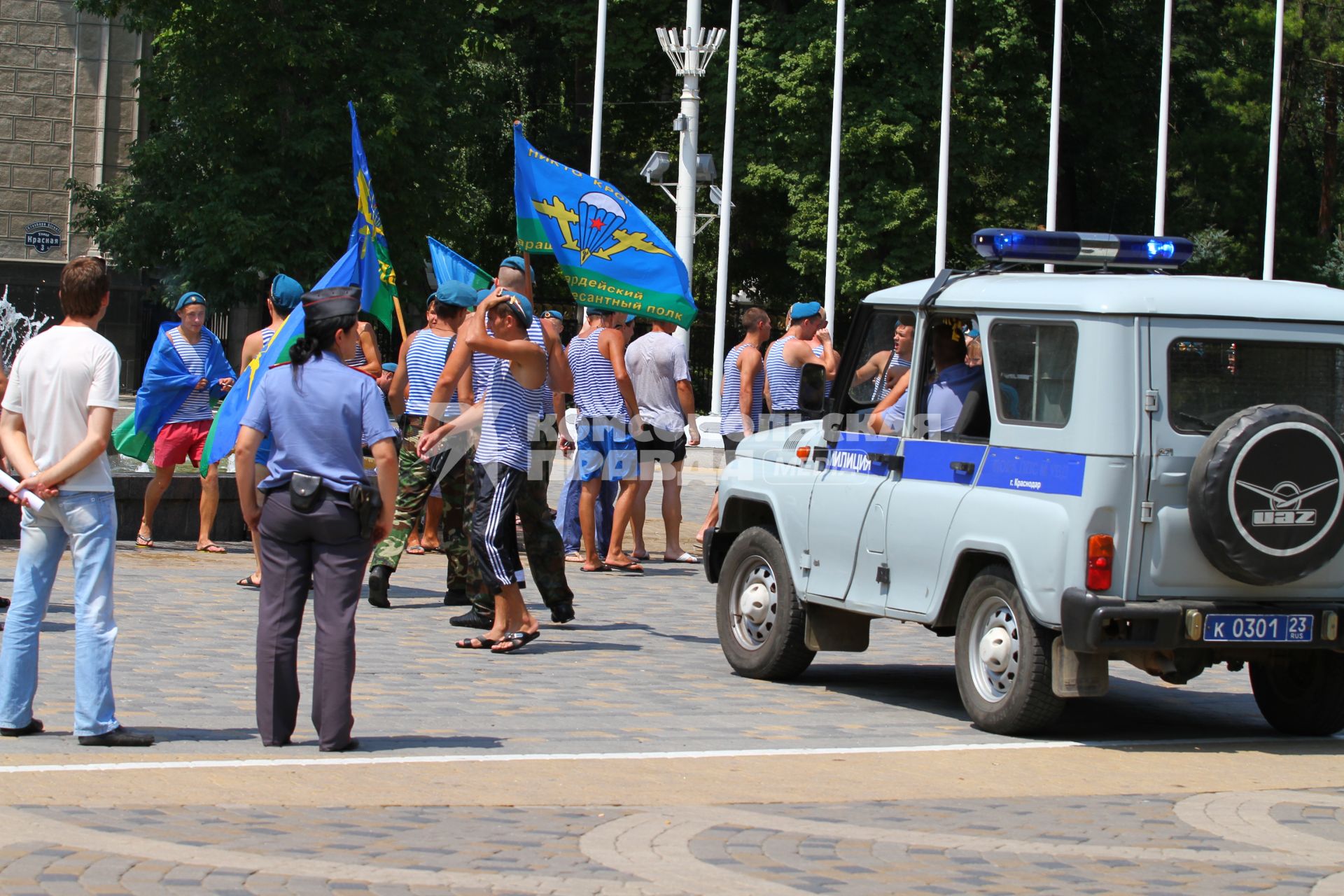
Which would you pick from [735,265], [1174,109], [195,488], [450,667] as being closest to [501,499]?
[450,667]

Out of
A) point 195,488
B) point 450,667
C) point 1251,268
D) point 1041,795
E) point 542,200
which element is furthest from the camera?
point 1251,268

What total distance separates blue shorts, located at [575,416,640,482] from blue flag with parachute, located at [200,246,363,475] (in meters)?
2.16

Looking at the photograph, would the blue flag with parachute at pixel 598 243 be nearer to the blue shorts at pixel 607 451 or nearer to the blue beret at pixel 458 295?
the blue beret at pixel 458 295

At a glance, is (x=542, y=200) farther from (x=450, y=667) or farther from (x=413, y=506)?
(x=450, y=667)

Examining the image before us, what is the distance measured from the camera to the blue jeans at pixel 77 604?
7180 mm

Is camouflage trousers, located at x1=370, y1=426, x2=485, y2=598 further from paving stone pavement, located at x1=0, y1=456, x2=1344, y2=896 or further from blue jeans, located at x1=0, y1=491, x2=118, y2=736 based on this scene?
blue jeans, located at x1=0, y1=491, x2=118, y2=736

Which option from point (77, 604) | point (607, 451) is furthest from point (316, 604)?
point (607, 451)

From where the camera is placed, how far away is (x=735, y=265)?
1916 inches

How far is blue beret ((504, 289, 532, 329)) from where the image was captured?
10.0 metres

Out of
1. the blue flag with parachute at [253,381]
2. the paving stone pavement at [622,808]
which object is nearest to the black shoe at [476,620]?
the paving stone pavement at [622,808]

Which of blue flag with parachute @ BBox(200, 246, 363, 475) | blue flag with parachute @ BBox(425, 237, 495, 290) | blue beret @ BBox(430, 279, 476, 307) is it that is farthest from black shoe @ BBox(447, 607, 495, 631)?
blue flag with parachute @ BBox(425, 237, 495, 290)

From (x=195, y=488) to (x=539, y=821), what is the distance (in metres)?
9.88

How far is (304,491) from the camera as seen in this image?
23.7ft

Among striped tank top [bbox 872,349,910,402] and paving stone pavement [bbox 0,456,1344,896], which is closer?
paving stone pavement [bbox 0,456,1344,896]
